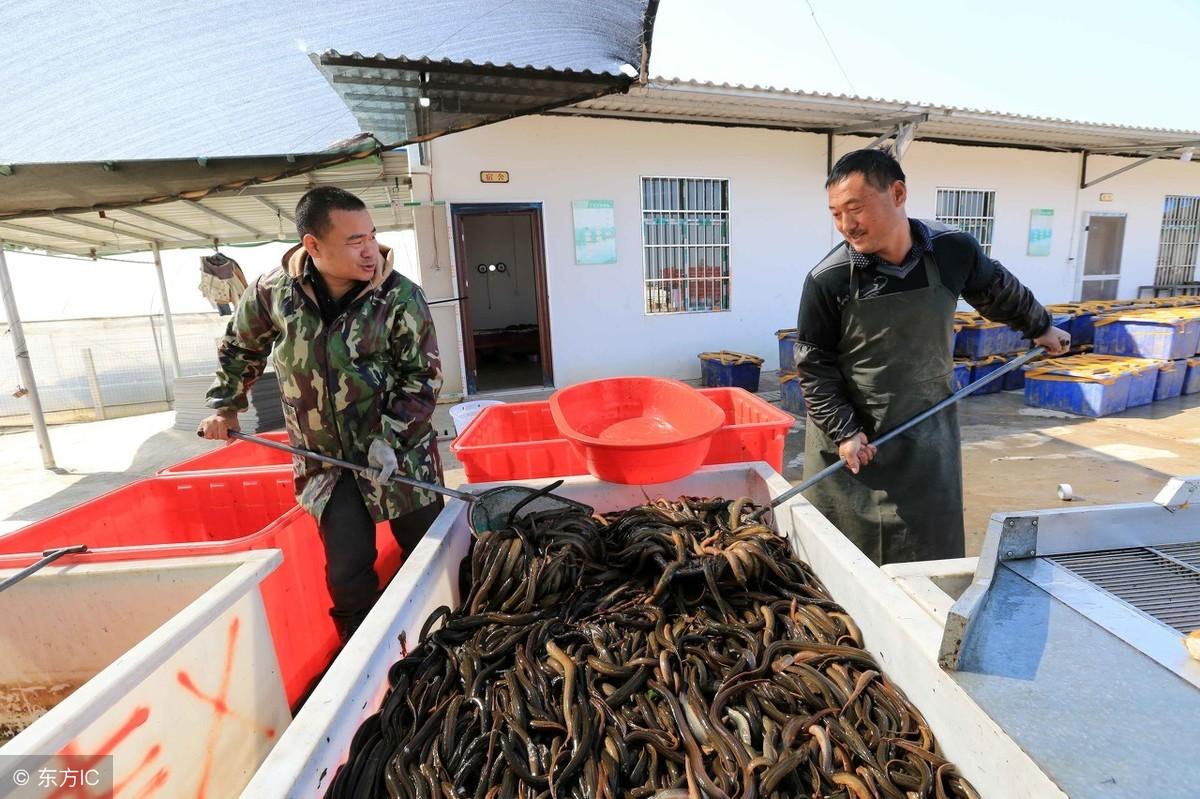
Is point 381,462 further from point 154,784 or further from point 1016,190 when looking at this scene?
point 1016,190

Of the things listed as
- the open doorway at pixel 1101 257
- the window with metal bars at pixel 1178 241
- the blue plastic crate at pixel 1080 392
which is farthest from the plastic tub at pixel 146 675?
the window with metal bars at pixel 1178 241

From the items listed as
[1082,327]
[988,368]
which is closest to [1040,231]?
[1082,327]

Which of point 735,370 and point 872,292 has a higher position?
point 872,292

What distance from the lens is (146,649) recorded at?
1.40 m

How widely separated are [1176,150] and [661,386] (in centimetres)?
1287

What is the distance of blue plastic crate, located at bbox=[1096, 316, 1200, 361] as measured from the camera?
6.87 m

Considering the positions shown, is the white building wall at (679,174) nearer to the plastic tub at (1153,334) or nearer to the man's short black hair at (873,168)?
the plastic tub at (1153,334)

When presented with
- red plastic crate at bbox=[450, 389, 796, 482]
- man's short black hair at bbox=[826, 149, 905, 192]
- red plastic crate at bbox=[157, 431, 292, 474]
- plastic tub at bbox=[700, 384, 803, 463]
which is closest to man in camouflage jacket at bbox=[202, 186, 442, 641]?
red plastic crate at bbox=[450, 389, 796, 482]

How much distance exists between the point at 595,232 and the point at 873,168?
5.84m

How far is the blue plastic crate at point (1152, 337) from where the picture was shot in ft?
22.5

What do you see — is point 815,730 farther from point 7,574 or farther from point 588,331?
point 588,331

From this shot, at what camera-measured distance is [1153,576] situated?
4.18 ft

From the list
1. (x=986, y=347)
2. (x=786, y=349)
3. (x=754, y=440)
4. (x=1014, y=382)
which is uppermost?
(x=754, y=440)

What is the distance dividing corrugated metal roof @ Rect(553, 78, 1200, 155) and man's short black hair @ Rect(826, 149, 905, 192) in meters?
4.34
